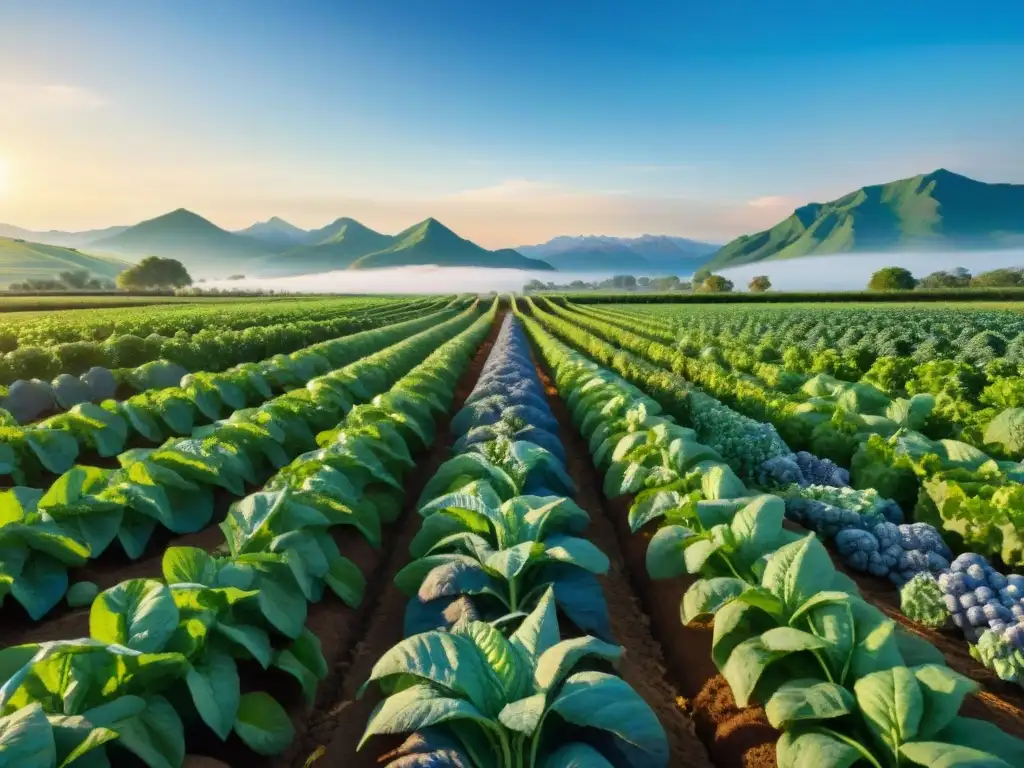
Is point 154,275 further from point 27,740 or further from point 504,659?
point 504,659

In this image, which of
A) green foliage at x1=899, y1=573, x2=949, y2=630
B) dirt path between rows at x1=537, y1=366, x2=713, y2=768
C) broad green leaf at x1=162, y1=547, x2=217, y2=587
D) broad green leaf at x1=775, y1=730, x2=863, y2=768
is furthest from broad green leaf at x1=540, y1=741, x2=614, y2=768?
green foliage at x1=899, y1=573, x2=949, y2=630

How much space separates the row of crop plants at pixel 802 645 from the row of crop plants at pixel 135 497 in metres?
3.66

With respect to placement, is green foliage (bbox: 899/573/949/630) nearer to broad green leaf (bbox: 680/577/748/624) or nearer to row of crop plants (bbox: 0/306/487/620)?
broad green leaf (bbox: 680/577/748/624)

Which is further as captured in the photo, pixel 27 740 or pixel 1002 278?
pixel 1002 278

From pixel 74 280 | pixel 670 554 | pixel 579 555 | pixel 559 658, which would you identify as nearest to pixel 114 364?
pixel 579 555

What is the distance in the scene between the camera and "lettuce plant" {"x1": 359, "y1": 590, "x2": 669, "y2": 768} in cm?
215

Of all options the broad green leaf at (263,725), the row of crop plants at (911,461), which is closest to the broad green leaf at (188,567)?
the broad green leaf at (263,725)

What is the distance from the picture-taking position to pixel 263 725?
107 inches

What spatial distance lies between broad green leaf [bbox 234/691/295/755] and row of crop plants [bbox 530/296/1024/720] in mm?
2565

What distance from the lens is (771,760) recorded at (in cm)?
261

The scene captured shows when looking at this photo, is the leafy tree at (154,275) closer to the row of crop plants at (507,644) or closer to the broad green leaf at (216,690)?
the row of crop plants at (507,644)

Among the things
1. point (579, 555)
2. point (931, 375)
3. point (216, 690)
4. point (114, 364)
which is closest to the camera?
point (216, 690)

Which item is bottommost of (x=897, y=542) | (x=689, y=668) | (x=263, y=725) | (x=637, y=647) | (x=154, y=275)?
(x=637, y=647)

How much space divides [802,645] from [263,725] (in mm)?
2412
